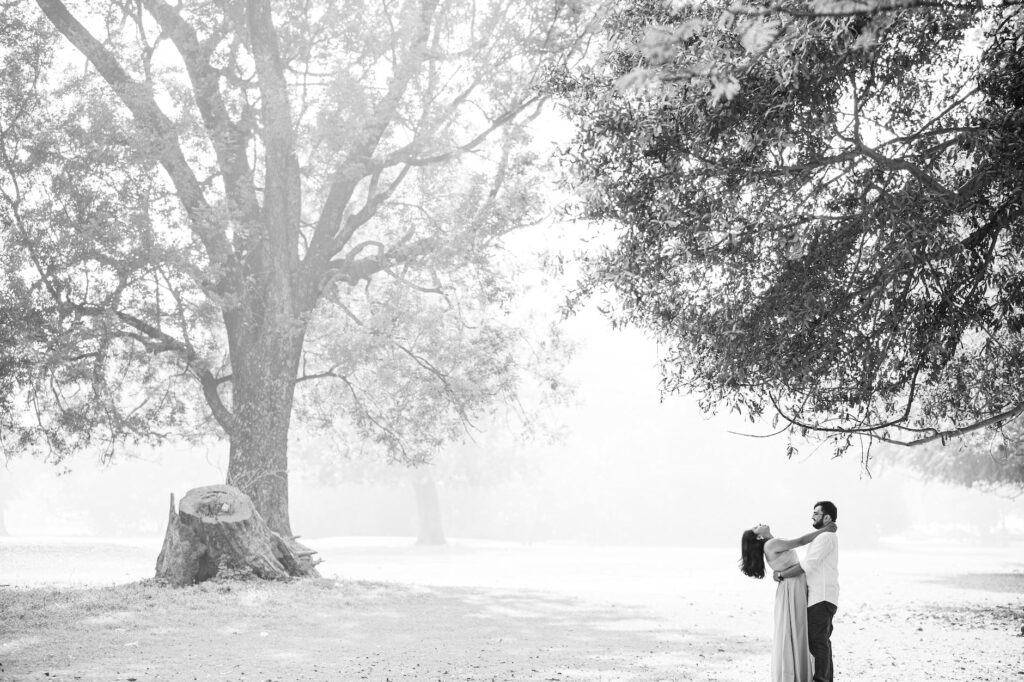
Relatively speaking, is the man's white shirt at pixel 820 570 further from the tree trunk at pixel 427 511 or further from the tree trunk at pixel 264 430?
the tree trunk at pixel 427 511

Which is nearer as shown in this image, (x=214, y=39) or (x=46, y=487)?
(x=214, y=39)

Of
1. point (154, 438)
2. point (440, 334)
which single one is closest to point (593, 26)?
point (440, 334)

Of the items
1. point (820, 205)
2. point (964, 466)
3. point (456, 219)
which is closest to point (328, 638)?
point (820, 205)

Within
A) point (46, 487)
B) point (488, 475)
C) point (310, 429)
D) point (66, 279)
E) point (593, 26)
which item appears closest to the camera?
point (593, 26)

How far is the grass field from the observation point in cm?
1048

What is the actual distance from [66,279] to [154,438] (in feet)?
21.5

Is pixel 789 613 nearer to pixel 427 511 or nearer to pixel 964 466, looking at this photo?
pixel 964 466

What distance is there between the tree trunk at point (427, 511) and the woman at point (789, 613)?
1840 inches

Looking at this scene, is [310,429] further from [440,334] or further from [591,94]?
[591,94]

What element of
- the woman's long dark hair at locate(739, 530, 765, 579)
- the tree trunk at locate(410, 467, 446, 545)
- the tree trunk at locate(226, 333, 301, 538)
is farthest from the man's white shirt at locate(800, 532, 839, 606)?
the tree trunk at locate(410, 467, 446, 545)

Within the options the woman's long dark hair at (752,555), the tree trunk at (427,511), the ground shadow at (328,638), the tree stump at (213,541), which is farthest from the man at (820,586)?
the tree trunk at (427,511)

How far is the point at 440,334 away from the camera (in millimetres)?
23594

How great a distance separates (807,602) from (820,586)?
182mm

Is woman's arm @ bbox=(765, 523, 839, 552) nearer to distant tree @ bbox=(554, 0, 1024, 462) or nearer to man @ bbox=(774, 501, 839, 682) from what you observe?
man @ bbox=(774, 501, 839, 682)
